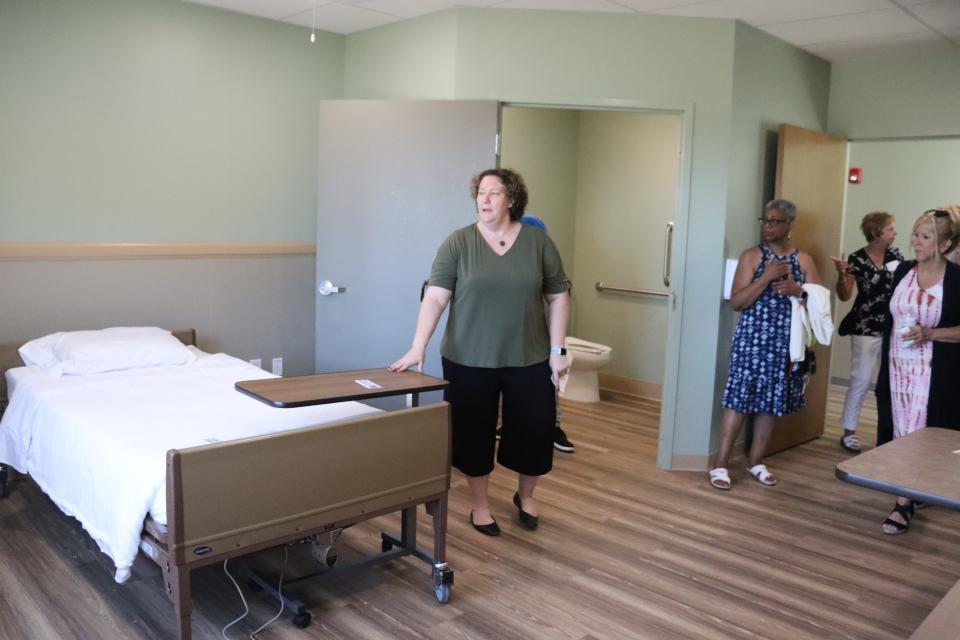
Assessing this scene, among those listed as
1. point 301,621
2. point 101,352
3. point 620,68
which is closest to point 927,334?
point 620,68

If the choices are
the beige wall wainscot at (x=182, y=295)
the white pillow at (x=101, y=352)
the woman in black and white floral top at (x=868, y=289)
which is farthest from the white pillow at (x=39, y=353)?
the woman in black and white floral top at (x=868, y=289)

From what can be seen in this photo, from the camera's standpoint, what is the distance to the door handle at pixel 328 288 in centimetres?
454

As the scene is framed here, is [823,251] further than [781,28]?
Yes

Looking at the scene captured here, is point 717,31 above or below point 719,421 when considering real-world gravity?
above

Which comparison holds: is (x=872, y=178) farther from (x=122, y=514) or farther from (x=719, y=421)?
(x=122, y=514)

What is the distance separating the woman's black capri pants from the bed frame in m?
0.46

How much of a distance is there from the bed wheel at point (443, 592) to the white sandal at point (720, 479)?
5.91ft

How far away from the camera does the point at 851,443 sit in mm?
4812

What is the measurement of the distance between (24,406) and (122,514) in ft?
3.84

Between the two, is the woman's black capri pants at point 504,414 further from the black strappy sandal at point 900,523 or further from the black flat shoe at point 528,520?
the black strappy sandal at point 900,523

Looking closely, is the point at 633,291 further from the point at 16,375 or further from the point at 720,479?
the point at 16,375

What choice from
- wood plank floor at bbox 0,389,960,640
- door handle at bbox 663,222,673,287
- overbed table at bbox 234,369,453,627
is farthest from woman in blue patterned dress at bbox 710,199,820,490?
overbed table at bbox 234,369,453,627

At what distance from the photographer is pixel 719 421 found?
14.4ft

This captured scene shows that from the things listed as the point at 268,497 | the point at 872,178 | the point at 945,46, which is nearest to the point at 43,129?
the point at 268,497
